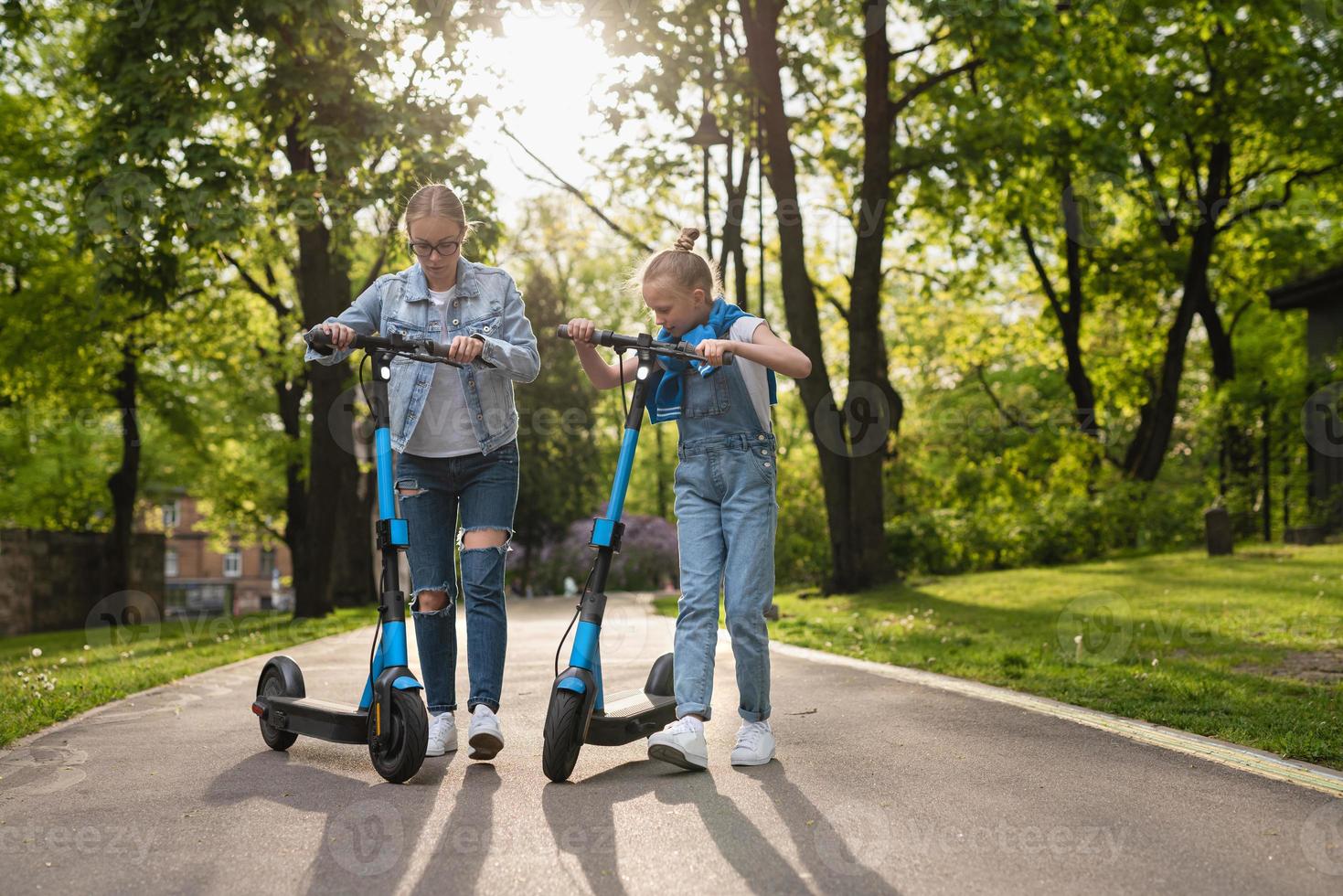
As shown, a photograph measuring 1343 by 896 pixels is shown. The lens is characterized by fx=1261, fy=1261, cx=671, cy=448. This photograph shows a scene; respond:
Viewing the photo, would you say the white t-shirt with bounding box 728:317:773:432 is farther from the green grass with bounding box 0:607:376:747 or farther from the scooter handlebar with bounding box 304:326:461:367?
the green grass with bounding box 0:607:376:747

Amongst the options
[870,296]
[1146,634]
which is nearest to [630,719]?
[1146,634]

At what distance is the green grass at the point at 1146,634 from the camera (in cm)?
566

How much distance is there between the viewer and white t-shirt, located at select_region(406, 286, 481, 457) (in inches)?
190

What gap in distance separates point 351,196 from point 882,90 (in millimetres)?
6733

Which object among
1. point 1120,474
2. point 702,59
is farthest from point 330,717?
point 1120,474

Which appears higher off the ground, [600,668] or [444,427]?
[444,427]

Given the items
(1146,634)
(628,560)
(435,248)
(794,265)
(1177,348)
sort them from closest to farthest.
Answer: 1. (435,248)
2. (1146,634)
3. (794,265)
4. (1177,348)
5. (628,560)

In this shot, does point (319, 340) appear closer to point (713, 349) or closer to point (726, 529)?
point (713, 349)

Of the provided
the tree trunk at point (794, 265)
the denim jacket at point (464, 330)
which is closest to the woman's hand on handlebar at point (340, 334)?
the denim jacket at point (464, 330)

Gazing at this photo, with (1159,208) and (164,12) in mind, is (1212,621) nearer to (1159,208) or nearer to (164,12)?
(164,12)

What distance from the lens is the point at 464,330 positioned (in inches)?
194

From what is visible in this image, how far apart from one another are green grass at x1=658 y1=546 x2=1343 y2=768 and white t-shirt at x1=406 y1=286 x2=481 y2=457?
318cm

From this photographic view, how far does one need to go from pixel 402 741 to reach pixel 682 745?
94cm

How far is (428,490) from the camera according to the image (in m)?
4.90
